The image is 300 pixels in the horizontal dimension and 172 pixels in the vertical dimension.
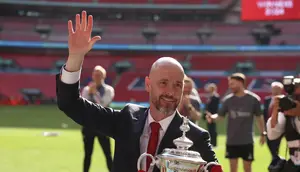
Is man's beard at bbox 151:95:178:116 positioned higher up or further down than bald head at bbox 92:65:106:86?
higher up

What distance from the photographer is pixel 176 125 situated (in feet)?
8.89

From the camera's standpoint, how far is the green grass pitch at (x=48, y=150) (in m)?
9.81

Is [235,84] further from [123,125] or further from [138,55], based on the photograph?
[138,55]

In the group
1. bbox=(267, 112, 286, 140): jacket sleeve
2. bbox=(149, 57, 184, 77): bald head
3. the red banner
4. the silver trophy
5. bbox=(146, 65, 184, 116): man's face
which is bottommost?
bbox=(267, 112, 286, 140): jacket sleeve

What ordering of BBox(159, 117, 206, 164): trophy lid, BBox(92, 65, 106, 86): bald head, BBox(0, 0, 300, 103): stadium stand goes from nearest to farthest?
1. BBox(159, 117, 206, 164): trophy lid
2. BBox(92, 65, 106, 86): bald head
3. BBox(0, 0, 300, 103): stadium stand

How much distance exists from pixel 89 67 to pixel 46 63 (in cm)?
339

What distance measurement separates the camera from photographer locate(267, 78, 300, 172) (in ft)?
14.9

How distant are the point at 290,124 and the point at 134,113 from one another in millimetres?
2271

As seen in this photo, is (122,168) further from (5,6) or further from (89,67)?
(5,6)

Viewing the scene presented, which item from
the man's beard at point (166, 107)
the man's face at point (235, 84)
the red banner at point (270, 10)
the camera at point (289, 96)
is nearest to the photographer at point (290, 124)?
the camera at point (289, 96)

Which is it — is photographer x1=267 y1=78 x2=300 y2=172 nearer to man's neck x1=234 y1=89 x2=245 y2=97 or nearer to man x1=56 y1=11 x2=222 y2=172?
man x1=56 y1=11 x2=222 y2=172


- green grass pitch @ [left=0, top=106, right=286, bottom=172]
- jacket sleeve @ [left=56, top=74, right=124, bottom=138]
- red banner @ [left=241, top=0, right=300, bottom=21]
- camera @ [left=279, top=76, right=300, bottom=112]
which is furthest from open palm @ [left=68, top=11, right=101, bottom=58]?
red banner @ [left=241, top=0, right=300, bottom=21]

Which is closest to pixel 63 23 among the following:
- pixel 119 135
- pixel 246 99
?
pixel 246 99

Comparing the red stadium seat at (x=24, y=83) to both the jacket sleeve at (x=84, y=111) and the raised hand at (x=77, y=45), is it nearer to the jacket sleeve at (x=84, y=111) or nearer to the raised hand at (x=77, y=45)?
→ the jacket sleeve at (x=84, y=111)
